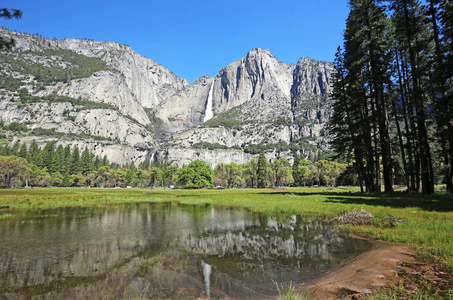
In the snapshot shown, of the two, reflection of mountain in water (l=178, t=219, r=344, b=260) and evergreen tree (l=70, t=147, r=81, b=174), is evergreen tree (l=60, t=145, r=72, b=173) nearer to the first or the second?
evergreen tree (l=70, t=147, r=81, b=174)

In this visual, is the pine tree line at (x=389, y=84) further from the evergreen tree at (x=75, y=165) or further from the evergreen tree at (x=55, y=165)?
the evergreen tree at (x=75, y=165)

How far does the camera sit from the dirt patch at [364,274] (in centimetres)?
571

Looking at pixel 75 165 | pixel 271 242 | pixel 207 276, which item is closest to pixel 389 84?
pixel 271 242

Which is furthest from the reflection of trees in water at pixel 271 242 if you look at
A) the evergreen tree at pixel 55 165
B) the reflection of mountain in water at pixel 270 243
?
the evergreen tree at pixel 55 165

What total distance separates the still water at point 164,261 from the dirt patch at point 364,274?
56cm

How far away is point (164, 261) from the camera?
8.46 meters

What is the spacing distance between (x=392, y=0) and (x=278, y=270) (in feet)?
108

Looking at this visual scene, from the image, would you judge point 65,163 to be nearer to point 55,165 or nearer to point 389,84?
point 55,165

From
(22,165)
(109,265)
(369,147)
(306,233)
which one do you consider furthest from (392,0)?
(22,165)

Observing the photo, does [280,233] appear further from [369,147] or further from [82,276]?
[369,147]

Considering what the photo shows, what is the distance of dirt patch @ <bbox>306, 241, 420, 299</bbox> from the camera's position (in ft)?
18.7

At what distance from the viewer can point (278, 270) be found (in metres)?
7.52

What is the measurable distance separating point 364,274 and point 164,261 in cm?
691

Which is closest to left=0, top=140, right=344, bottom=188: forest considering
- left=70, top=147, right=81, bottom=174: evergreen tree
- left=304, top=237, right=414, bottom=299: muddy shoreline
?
left=70, top=147, right=81, bottom=174: evergreen tree
